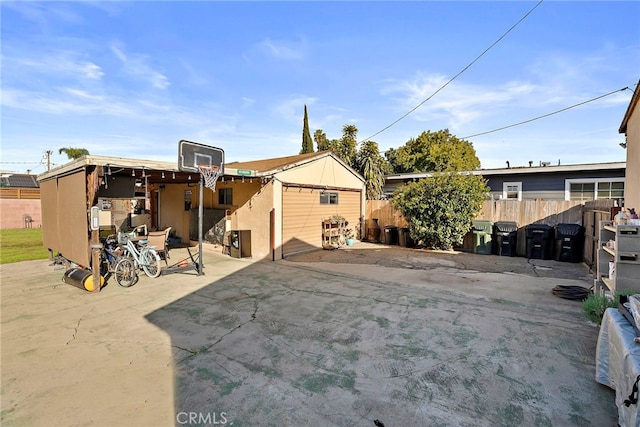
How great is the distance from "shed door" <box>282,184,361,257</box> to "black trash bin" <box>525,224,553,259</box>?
6.42m

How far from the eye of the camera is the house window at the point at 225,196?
10477 millimetres

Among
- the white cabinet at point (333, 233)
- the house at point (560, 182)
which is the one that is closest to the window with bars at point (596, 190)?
the house at point (560, 182)

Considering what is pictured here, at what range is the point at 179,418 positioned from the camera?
2.33 metres

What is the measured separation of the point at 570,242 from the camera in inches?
329

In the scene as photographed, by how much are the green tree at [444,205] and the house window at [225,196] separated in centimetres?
611

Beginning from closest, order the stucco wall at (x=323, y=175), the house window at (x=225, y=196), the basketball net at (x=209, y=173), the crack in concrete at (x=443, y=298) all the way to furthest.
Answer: the crack in concrete at (x=443, y=298)
the basketball net at (x=209, y=173)
the stucco wall at (x=323, y=175)
the house window at (x=225, y=196)

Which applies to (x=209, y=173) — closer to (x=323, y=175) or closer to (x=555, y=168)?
(x=323, y=175)

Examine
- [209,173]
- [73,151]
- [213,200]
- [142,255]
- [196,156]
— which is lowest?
[142,255]

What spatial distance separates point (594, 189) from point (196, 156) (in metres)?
14.8

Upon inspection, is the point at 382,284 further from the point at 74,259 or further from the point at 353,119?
the point at 353,119

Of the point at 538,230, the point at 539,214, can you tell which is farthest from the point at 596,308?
the point at 539,214

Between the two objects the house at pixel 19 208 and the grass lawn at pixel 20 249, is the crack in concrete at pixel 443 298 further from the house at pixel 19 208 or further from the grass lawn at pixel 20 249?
the house at pixel 19 208

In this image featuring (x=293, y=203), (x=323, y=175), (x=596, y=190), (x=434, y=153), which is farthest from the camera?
(x=434, y=153)

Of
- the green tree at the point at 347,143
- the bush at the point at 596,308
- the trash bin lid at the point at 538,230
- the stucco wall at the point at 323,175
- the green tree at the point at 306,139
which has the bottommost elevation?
the bush at the point at 596,308
